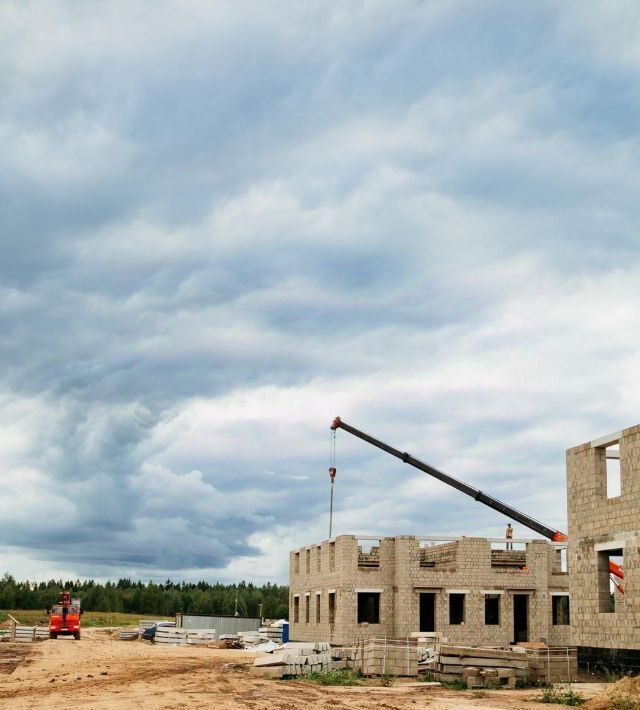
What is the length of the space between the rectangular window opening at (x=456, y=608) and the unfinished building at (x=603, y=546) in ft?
53.8

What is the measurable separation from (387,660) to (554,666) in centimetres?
441

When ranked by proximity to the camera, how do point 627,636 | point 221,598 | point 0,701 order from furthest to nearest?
point 221,598 < point 627,636 < point 0,701

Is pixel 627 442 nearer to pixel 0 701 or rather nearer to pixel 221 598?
pixel 0 701

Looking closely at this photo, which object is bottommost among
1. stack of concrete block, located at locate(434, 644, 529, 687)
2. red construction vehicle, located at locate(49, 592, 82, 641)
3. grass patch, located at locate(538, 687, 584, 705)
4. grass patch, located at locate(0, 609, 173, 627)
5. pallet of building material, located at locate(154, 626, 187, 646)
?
grass patch, located at locate(0, 609, 173, 627)

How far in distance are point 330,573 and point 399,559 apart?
4.48 meters

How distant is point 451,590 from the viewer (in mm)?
38688

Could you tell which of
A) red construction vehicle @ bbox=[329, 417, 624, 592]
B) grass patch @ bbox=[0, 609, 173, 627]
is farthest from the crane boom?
grass patch @ bbox=[0, 609, 173, 627]

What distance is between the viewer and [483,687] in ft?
74.4

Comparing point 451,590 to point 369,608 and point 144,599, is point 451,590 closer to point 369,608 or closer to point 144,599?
point 369,608

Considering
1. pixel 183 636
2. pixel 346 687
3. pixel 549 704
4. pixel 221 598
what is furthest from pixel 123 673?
pixel 221 598

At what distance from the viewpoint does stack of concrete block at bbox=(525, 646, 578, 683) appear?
23.4 m

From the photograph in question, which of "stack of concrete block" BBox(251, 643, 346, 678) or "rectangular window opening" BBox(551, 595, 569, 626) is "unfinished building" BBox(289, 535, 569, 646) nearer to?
"rectangular window opening" BBox(551, 595, 569, 626)

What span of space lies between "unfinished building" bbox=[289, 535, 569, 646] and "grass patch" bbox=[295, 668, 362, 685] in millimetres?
13385

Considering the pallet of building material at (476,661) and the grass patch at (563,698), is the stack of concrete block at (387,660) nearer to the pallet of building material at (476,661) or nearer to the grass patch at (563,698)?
the pallet of building material at (476,661)
